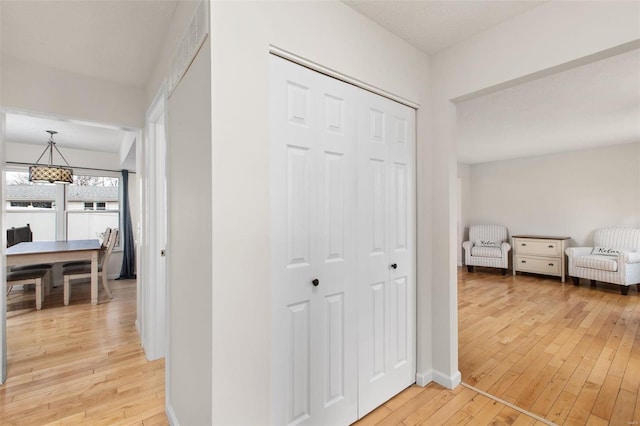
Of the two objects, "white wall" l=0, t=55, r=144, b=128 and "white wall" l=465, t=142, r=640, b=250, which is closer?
"white wall" l=0, t=55, r=144, b=128

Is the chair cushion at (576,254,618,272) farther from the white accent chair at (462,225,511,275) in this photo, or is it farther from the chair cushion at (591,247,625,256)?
the white accent chair at (462,225,511,275)

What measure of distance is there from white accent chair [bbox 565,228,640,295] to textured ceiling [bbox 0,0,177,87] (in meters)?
6.33

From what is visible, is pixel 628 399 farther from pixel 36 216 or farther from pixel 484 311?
pixel 36 216

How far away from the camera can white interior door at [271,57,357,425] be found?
1.47m

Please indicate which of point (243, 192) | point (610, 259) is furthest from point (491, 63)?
point (610, 259)

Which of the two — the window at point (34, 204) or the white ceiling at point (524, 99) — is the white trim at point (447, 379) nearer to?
the white ceiling at point (524, 99)

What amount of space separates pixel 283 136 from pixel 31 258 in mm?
4247

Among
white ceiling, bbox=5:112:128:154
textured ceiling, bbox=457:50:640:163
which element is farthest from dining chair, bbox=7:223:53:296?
textured ceiling, bbox=457:50:640:163

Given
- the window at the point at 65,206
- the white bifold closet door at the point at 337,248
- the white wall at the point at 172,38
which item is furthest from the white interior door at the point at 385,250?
the window at the point at 65,206

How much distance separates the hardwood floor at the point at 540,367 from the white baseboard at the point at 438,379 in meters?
0.05

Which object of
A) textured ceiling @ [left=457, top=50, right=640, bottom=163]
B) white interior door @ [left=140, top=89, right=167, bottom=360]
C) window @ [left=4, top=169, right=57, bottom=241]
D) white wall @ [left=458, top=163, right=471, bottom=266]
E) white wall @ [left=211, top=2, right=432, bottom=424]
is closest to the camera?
white wall @ [left=211, top=2, right=432, bottom=424]

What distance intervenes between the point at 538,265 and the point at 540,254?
22 cm

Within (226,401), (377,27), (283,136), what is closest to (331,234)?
(283,136)

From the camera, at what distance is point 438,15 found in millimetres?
1795
